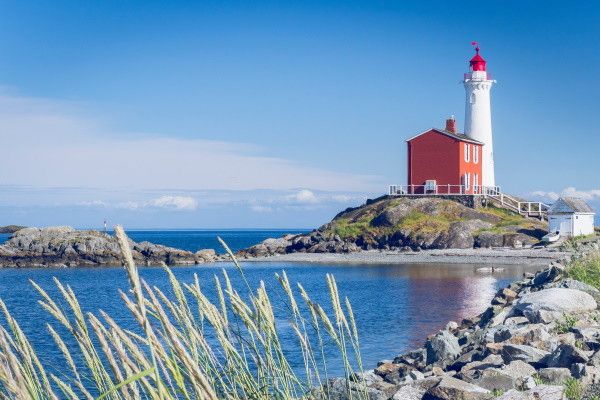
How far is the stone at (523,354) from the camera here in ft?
29.0

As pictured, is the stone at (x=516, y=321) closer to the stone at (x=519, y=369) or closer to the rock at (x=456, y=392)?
the stone at (x=519, y=369)

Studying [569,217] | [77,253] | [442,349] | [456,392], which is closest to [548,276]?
[442,349]

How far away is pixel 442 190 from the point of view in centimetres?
6000

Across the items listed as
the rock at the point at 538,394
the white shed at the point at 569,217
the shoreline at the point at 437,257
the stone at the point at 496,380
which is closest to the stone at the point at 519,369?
the stone at the point at 496,380

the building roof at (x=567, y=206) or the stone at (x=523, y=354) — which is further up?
the building roof at (x=567, y=206)

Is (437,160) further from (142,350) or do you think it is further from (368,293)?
(142,350)

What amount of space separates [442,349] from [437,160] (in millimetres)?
48067

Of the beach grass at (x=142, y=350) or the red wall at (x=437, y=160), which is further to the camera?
the red wall at (x=437, y=160)

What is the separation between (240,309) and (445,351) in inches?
367

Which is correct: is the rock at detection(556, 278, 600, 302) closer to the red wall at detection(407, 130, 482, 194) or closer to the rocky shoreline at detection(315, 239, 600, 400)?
the rocky shoreline at detection(315, 239, 600, 400)

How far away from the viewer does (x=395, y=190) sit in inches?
2395

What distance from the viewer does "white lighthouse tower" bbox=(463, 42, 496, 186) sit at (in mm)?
60438

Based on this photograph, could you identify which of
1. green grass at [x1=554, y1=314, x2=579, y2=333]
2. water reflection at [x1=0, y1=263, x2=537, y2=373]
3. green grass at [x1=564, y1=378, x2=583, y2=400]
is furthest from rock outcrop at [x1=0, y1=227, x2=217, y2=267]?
green grass at [x1=564, y1=378, x2=583, y2=400]

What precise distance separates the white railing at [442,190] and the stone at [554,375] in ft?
170
